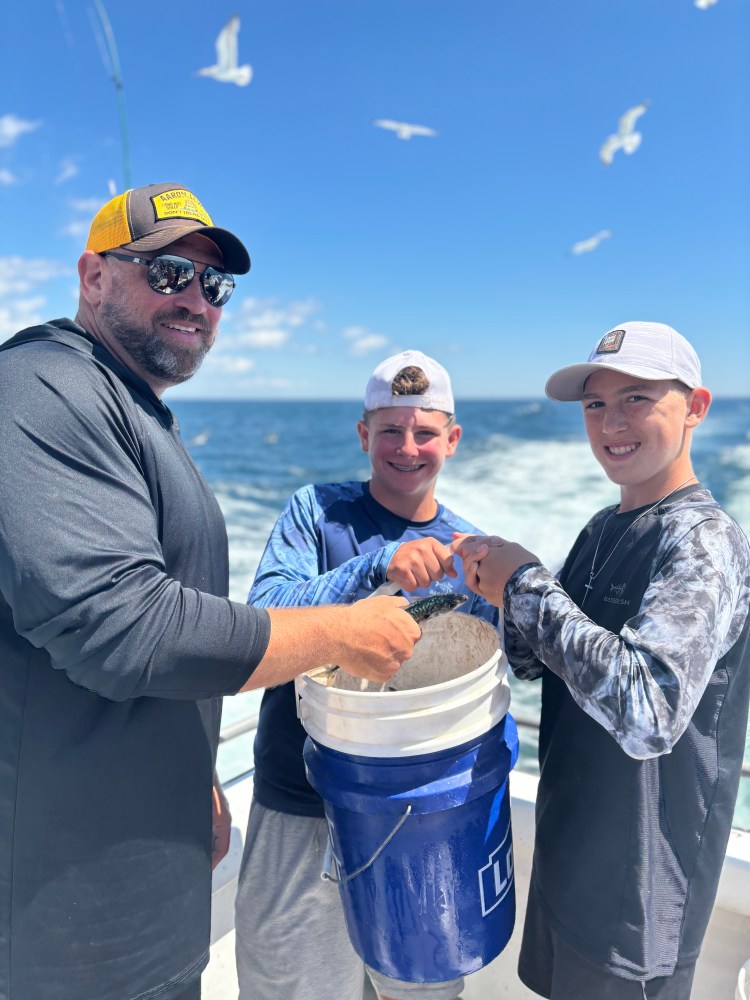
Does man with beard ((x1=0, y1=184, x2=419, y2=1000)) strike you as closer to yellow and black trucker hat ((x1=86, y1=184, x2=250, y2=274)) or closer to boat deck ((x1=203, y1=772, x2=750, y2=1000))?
yellow and black trucker hat ((x1=86, y1=184, x2=250, y2=274))

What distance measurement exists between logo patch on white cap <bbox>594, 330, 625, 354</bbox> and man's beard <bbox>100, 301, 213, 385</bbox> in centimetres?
105

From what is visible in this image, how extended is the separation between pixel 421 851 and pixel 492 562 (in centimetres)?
65

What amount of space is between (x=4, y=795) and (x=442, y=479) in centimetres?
1459

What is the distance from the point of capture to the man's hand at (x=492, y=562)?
157cm

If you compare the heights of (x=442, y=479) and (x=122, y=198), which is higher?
(x=122, y=198)

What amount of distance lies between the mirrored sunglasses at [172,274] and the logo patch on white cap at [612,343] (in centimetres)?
105

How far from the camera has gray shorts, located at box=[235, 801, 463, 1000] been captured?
201 centimetres

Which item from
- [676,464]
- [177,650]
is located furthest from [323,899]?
[676,464]

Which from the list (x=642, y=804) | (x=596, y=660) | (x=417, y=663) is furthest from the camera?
(x=417, y=663)

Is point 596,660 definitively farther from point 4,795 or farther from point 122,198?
point 122,198

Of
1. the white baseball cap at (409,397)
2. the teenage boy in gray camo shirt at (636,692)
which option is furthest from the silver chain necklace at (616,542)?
the white baseball cap at (409,397)

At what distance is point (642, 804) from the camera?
1475mm

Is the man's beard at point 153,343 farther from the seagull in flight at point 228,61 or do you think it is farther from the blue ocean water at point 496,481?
the seagull in flight at point 228,61

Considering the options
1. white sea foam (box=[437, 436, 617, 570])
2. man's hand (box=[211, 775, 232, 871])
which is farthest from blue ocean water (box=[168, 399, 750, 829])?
man's hand (box=[211, 775, 232, 871])
